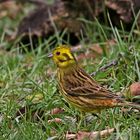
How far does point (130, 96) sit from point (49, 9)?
3.53m

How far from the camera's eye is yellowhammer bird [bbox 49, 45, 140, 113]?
6.05 metres

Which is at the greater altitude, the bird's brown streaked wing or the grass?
→ the bird's brown streaked wing

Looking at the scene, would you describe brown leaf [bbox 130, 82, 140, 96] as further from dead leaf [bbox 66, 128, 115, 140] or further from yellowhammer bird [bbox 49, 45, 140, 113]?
dead leaf [bbox 66, 128, 115, 140]

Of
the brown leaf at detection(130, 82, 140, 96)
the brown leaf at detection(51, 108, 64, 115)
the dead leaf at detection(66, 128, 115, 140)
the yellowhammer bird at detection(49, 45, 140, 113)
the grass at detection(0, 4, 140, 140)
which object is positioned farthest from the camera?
the brown leaf at detection(130, 82, 140, 96)

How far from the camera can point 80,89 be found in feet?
20.5

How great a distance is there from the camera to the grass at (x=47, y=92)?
594 cm

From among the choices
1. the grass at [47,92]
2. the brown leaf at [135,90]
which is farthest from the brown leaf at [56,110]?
the brown leaf at [135,90]

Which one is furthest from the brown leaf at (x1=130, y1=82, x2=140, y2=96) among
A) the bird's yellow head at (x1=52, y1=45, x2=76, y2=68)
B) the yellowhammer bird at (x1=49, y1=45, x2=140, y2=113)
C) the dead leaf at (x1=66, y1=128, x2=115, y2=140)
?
the dead leaf at (x1=66, y1=128, x2=115, y2=140)

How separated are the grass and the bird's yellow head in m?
0.43

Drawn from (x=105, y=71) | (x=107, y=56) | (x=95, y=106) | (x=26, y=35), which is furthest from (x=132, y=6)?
(x=95, y=106)

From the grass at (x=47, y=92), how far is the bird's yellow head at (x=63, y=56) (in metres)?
0.43

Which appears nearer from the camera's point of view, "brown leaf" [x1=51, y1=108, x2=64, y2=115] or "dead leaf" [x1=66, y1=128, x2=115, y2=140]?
"dead leaf" [x1=66, y1=128, x2=115, y2=140]

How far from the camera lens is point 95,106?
608 centimetres

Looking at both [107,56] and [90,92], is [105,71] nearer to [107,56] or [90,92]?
[107,56]
